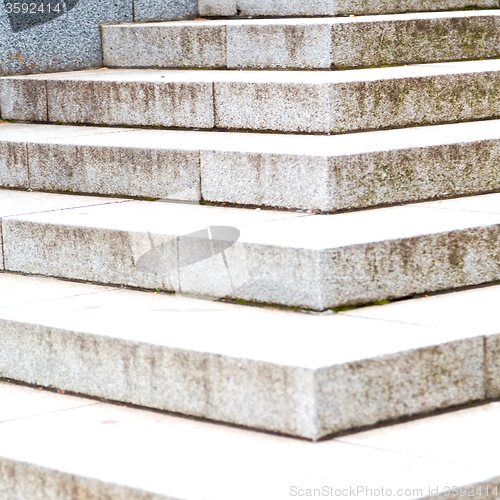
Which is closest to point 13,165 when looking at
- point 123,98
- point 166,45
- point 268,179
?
point 123,98

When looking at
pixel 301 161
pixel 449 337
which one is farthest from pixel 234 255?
pixel 449 337

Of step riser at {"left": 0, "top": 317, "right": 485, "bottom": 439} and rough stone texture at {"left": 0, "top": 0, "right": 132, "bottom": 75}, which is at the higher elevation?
rough stone texture at {"left": 0, "top": 0, "right": 132, "bottom": 75}

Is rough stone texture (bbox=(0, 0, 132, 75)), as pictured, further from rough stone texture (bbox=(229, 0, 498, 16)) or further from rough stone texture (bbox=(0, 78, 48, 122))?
rough stone texture (bbox=(229, 0, 498, 16))

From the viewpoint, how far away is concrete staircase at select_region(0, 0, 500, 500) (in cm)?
301

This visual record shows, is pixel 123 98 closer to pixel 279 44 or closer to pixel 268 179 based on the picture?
pixel 279 44

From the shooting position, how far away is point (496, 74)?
522 centimetres

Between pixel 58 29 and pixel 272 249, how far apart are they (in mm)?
3830

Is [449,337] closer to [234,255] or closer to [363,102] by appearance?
[234,255]

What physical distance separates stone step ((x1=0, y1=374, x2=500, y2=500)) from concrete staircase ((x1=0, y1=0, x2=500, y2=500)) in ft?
0.03

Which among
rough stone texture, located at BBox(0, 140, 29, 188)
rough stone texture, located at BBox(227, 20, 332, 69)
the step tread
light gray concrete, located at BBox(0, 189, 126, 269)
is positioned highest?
rough stone texture, located at BBox(227, 20, 332, 69)

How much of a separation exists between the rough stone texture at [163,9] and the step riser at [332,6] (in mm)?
394

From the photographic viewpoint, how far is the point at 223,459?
9.57ft

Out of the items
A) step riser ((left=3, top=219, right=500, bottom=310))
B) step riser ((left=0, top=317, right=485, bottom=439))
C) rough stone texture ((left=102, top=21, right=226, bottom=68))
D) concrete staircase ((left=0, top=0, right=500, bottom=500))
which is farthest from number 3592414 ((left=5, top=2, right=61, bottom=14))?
step riser ((left=0, top=317, right=485, bottom=439))

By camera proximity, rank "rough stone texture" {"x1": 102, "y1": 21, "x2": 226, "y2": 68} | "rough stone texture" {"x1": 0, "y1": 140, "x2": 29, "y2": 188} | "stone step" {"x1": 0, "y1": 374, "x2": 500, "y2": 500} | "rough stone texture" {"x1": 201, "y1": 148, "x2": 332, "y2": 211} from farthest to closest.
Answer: "rough stone texture" {"x1": 102, "y1": 21, "x2": 226, "y2": 68} → "rough stone texture" {"x1": 0, "y1": 140, "x2": 29, "y2": 188} → "rough stone texture" {"x1": 201, "y1": 148, "x2": 332, "y2": 211} → "stone step" {"x1": 0, "y1": 374, "x2": 500, "y2": 500}
